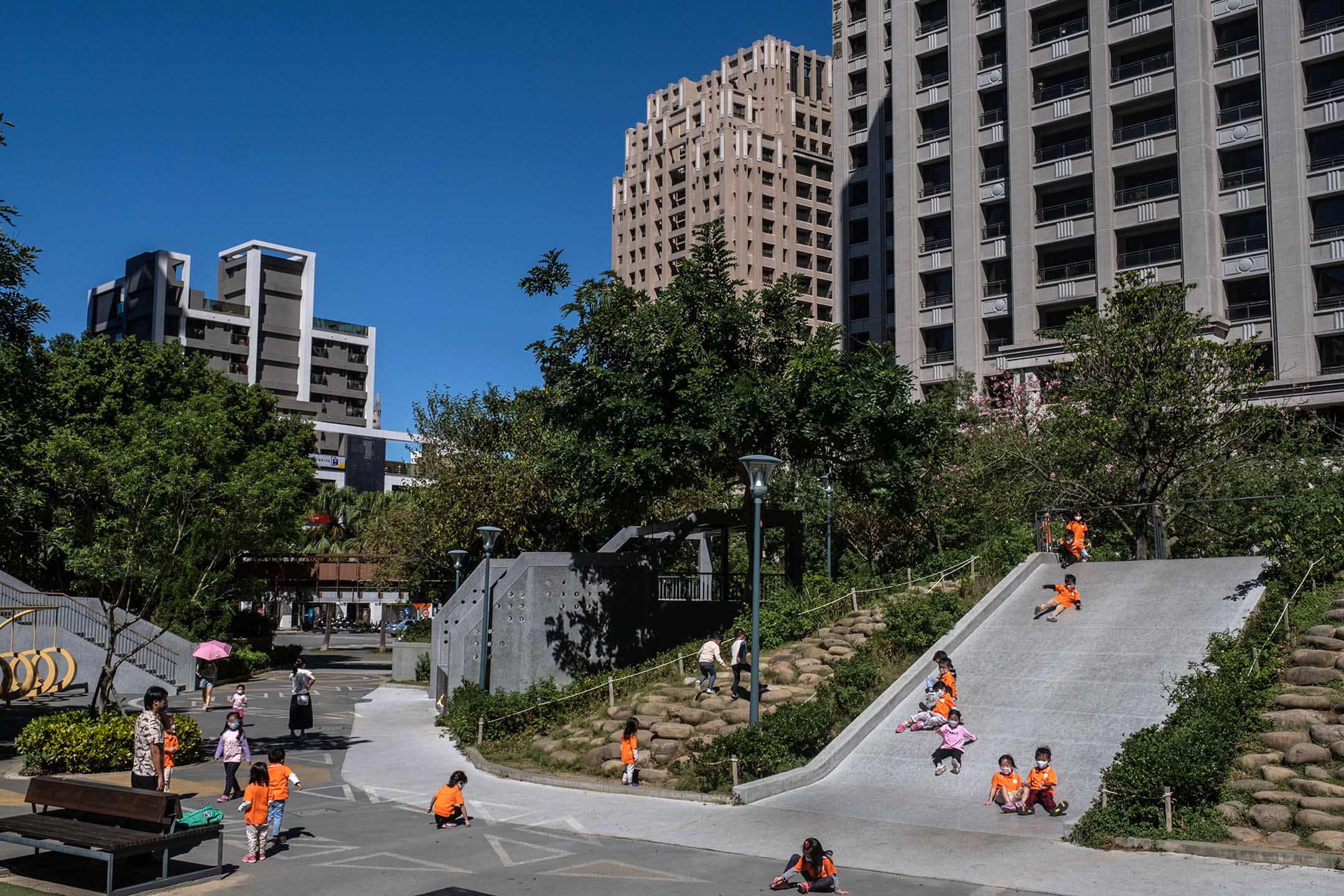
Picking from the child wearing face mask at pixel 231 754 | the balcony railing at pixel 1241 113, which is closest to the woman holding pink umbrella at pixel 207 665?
the child wearing face mask at pixel 231 754

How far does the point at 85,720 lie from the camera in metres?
18.8

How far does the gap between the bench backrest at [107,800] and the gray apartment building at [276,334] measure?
91.2 metres

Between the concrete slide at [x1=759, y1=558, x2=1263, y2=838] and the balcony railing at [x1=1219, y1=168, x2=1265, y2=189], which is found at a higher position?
the balcony railing at [x1=1219, y1=168, x2=1265, y2=189]

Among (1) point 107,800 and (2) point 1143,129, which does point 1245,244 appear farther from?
(1) point 107,800

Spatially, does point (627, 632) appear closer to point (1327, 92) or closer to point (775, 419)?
point (775, 419)

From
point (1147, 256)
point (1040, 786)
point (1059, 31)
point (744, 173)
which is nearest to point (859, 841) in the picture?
point (1040, 786)

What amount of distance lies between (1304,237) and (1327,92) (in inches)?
259

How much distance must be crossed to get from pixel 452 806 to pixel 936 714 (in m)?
7.67

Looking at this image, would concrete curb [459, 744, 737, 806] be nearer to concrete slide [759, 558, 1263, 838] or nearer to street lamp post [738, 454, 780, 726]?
concrete slide [759, 558, 1263, 838]

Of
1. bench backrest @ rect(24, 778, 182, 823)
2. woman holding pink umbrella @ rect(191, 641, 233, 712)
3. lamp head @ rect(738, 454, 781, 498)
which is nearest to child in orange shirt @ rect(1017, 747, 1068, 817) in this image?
lamp head @ rect(738, 454, 781, 498)

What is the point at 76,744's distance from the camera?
1817cm

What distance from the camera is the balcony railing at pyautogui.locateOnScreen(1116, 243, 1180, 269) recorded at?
5156cm

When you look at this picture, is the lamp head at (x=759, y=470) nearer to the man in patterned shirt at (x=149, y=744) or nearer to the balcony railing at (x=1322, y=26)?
the man in patterned shirt at (x=149, y=744)

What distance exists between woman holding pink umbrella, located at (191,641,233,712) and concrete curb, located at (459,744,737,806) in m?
8.56
